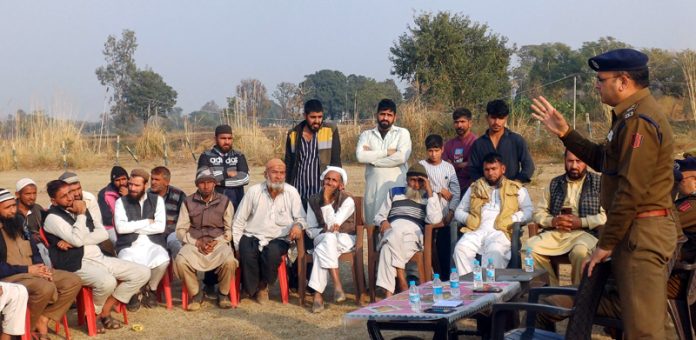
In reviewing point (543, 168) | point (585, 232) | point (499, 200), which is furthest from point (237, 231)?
point (543, 168)

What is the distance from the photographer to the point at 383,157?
860cm

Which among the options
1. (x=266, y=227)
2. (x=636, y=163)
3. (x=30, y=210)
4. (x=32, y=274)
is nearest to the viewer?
(x=636, y=163)

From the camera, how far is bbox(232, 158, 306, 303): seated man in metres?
8.15

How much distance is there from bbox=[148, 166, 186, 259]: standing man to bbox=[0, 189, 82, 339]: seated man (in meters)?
1.73

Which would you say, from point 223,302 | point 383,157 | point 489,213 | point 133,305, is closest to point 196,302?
point 223,302

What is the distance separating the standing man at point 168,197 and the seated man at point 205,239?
0.32 m

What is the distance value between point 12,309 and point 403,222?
3.49 m

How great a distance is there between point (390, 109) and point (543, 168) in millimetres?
9612

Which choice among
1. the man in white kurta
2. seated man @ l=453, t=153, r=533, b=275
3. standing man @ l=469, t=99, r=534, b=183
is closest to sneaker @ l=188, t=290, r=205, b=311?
the man in white kurta

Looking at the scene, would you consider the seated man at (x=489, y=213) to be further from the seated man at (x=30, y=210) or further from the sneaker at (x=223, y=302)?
the seated man at (x=30, y=210)

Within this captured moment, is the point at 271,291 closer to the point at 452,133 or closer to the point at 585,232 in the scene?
the point at 585,232

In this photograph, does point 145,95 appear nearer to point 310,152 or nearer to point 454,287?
point 310,152

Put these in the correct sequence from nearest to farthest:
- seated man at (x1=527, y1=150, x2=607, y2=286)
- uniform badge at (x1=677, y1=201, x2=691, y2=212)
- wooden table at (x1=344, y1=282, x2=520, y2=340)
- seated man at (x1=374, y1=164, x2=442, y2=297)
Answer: wooden table at (x1=344, y1=282, x2=520, y2=340) < uniform badge at (x1=677, y1=201, x2=691, y2=212) < seated man at (x1=527, y1=150, x2=607, y2=286) < seated man at (x1=374, y1=164, x2=442, y2=297)

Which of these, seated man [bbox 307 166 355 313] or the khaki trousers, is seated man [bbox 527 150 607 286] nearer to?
seated man [bbox 307 166 355 313]
